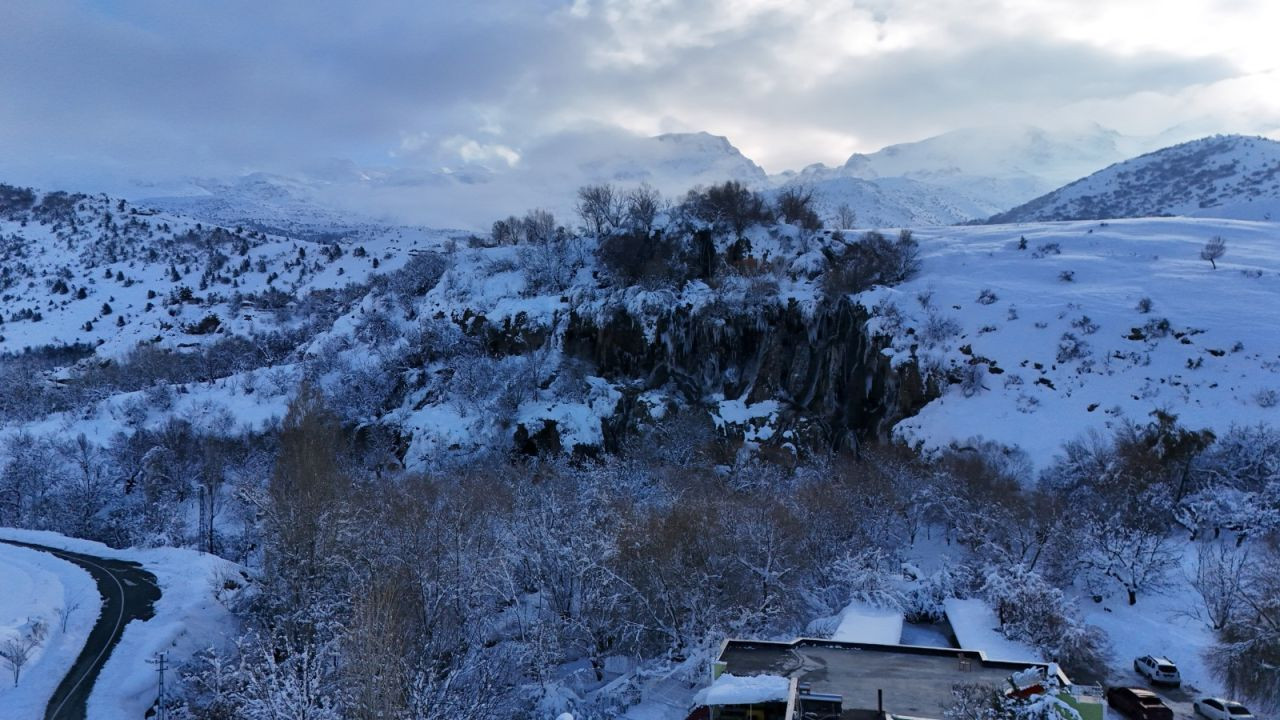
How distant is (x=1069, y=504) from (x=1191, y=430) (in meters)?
7.61

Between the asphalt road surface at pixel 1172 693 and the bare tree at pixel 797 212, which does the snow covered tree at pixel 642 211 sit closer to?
the bare tree at pixel 797 212

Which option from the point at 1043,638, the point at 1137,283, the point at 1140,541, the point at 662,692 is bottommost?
the point at 662,692

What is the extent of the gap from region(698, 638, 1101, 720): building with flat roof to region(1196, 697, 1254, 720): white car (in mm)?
4853

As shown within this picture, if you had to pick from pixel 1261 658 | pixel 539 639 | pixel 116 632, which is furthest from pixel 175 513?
pixel 1261 658

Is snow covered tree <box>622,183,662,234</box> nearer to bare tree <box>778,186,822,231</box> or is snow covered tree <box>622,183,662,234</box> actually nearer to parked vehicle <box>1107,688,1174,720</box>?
bare tree <box>778,186,822,231</box>

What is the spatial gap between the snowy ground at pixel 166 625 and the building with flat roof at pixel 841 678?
1761 centimetres

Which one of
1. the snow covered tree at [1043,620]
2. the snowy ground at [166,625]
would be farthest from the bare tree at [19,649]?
the snow covered tree at [1043,620]

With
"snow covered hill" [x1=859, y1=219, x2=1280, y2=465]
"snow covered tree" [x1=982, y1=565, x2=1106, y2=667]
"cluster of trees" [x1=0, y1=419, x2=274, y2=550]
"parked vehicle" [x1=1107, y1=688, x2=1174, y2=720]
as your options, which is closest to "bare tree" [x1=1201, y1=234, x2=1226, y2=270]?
"snow covered hill" [x1=859, y1=219, x2=1280, y2=465]

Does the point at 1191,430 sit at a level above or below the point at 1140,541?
above

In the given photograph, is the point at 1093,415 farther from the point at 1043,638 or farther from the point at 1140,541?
the point at 1043,638

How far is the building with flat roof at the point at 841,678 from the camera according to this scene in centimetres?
1495

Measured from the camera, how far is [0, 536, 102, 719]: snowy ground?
20500mm

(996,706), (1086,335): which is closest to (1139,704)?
(996,706)

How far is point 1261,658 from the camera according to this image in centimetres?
1775
